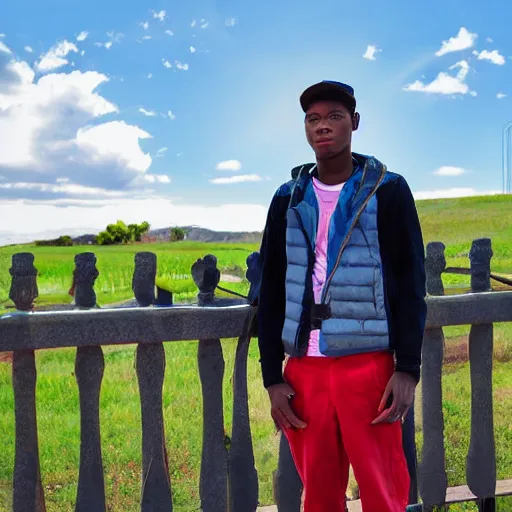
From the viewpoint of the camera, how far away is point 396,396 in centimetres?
213

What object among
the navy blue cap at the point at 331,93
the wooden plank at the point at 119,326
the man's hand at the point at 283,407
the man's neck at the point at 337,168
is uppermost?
the navy blue cap at the point at 331,93

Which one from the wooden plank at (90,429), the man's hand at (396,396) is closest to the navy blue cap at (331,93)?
the man's hand at (396,396)

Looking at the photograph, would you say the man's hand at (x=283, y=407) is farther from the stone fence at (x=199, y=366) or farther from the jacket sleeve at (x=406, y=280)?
the stone fence at (x=199, y=366)

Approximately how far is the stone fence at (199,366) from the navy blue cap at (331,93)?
0.84 meters

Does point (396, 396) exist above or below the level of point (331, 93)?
below

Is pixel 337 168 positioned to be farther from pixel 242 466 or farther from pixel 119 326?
pixel 242 466

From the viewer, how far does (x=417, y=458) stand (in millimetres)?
3434

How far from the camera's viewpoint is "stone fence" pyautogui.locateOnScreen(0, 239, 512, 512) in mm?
2691

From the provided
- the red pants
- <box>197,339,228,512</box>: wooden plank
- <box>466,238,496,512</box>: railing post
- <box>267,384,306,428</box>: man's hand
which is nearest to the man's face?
the red pants

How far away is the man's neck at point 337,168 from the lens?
Answer: 2209 mm

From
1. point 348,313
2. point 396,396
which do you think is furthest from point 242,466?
point 348,313

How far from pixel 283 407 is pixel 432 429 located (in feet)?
4.67

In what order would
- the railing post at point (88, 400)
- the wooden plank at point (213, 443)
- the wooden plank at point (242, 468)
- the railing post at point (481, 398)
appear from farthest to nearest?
the railing post at point (481, 398)
the wooden plank at point (242, 468)
the wooden plank at point (213, 443)
the railing post at point (88, 400)

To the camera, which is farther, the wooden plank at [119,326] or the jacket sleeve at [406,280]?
the wooden plank at [119,326]
